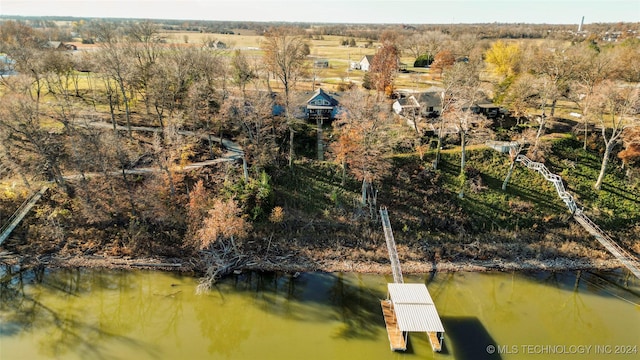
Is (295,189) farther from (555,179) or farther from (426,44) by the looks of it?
(426,44)

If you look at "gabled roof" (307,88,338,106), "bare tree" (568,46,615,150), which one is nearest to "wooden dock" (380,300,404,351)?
"gabled roof" (307,88,338,106)

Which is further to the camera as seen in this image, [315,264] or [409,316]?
[315,264]

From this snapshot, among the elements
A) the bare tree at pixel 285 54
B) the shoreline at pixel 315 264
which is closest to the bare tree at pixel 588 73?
the shoreline at pixel 315 264

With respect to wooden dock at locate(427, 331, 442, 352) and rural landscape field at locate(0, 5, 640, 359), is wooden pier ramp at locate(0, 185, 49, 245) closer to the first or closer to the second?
rural landscape field at locate(0, 5, 640, 359)

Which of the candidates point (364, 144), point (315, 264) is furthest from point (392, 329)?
point (364, 144)

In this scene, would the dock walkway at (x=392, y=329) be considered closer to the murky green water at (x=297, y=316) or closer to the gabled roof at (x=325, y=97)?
the murky green water at (x=297, y=316)
